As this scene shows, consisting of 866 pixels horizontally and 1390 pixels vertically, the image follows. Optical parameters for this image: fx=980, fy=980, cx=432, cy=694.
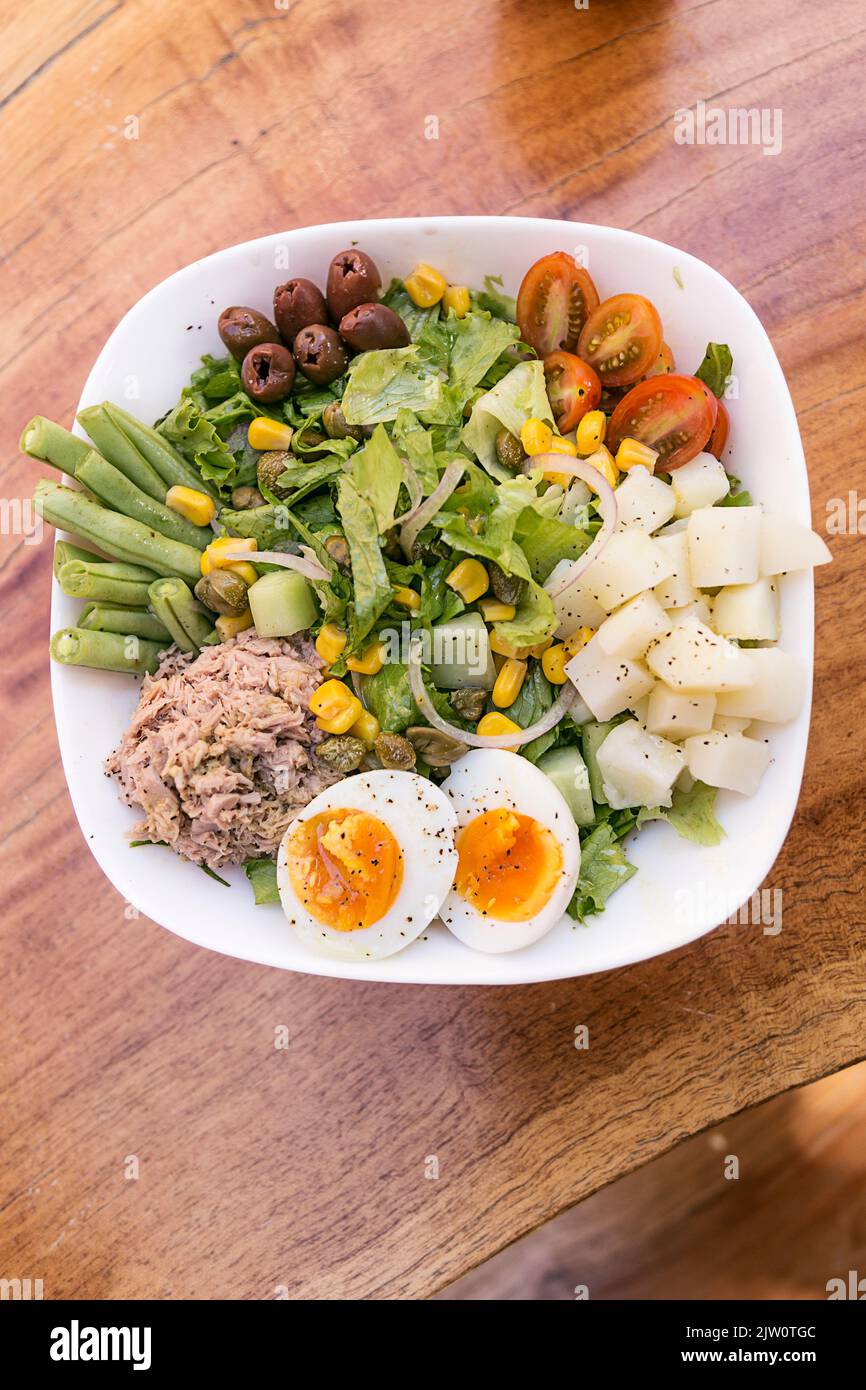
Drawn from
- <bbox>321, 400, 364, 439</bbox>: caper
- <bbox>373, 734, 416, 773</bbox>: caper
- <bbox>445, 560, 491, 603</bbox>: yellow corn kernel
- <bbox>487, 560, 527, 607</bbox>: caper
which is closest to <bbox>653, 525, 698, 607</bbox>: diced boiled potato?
<bbox>487, 560, 527, 607</bbox>: caper

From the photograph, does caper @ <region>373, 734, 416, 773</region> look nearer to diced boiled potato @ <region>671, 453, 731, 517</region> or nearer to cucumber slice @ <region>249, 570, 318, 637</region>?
cucumber slice @ <region>249, 570, 318, 637</region>

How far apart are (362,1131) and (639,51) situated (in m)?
3.55

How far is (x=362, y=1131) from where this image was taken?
3043 millimetres

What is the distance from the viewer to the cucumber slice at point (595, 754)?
272 cm

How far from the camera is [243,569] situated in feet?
8.79

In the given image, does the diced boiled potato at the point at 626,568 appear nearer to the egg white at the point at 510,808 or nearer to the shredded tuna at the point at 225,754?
the egg white at the point at 510,808

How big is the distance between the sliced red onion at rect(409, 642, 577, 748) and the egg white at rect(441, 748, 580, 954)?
0.10 feet

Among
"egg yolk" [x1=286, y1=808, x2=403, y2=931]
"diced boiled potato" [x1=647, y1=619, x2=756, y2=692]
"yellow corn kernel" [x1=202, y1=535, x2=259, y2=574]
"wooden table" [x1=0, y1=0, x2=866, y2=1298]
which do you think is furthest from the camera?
"wooden table" [x1=0, y1=0, x2=866, y2=1298]

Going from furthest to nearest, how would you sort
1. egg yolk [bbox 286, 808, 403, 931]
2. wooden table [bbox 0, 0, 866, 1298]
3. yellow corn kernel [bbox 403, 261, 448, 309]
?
wooden table [bbox 0, 0, 866, 1298]
yellow corn kernel [bbox 403, 261, 448, 309]
egg yolk [bbox 286, 808, 403, 931]

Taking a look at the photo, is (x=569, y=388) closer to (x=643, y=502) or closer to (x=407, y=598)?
(x=643, y=502)

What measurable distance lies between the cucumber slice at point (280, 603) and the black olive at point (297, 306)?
0.70 metres

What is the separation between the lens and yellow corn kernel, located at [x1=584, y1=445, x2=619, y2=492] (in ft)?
8.83

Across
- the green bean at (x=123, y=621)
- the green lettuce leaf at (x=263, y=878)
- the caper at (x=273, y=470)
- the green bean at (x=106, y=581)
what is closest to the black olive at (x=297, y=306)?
the caper at (x=273, y=470)

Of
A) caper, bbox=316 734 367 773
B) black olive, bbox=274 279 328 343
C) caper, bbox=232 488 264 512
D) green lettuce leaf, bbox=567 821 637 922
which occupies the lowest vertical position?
green lettuce leaf, bbox=567 821 637 922
